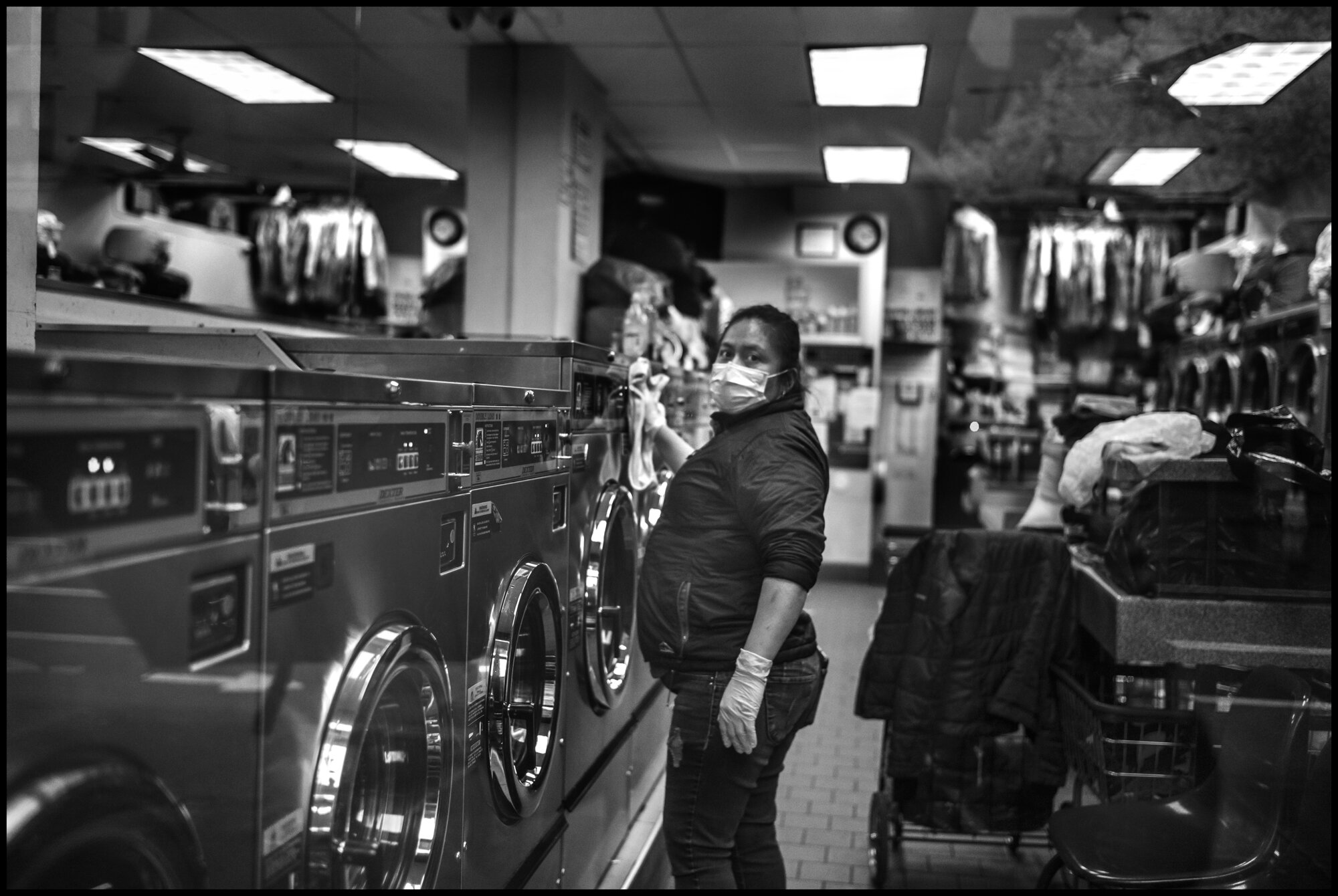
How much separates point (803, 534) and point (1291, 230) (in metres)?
3.60

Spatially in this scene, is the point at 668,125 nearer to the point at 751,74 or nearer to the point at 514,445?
the point at 751,74

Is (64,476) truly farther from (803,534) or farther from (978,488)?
(978,488)

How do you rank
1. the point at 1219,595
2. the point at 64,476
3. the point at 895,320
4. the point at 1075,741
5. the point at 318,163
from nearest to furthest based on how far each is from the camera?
the point at 64,476 → the point at 1219,595 → the point at 1075,741 → the point at 318,163 → the point at 895,320

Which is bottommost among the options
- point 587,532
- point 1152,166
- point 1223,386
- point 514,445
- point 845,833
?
point 845,833

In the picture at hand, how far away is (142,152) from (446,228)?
6.78 ft

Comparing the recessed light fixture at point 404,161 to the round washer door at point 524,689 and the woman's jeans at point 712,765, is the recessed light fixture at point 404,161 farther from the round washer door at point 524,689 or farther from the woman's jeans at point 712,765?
the woman's jeans at point 712,765

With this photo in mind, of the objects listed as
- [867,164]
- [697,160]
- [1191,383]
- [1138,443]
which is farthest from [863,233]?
[1138,443]

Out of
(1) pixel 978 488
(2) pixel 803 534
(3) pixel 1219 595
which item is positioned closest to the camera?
(2) pixel 803 534

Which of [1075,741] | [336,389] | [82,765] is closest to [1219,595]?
[1075,741]

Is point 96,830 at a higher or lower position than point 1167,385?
lower

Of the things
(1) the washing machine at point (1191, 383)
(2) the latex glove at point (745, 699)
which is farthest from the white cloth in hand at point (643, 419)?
(1) the washing machine at point (1191, 383)

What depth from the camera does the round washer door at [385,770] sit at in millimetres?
1359

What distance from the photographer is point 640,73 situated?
609cm

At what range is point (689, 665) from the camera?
232 cm
